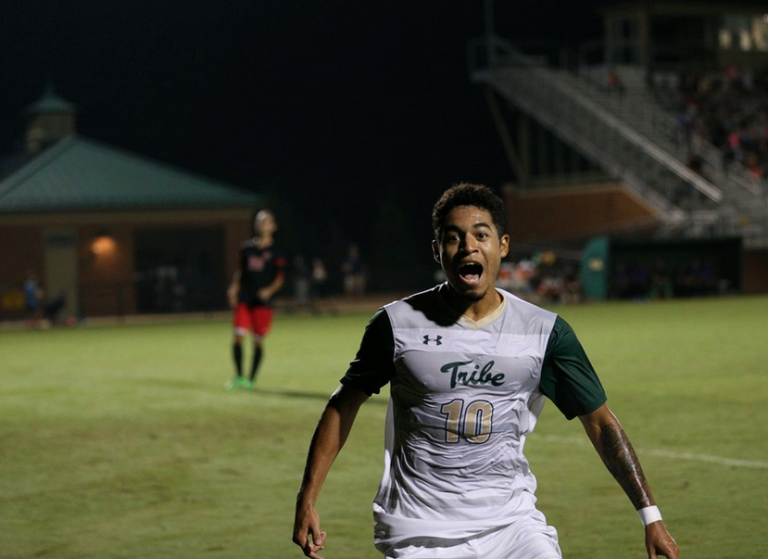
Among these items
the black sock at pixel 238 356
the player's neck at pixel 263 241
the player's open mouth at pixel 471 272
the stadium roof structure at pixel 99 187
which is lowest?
the black sock at pixel 238 356

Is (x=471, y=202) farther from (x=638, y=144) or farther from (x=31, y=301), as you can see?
(x=638, y=144)

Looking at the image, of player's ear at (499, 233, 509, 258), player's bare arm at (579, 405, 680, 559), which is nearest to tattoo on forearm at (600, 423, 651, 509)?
player's bare arm at (579, 405, 680, 559)

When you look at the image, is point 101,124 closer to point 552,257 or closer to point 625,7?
point 625,7

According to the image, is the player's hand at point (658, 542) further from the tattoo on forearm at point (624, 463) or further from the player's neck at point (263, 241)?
the player's neck at point (263, 241)

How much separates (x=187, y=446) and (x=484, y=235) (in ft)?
25.1

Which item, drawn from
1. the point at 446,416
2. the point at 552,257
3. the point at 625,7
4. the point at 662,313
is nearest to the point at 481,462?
the point at 446,416

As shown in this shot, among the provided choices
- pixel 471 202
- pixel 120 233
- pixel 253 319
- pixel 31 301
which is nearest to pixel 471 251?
pixel 471 202

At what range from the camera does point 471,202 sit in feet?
15.0

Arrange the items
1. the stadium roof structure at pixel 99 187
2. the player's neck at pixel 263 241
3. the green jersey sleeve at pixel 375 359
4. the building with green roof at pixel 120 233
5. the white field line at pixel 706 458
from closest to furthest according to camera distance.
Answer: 1. the green jersey sleeve at pixel 375 359
2. the white field line at pixel 706 458
3. the player's neck at pixel 263 241
4. the building with green roof at pixel 120 233
5. the stadium roof structure at pixel 99 187

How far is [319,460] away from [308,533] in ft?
A: 0.86

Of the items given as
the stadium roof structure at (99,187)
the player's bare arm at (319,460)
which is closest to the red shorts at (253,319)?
the player's bare arm at (319,460)

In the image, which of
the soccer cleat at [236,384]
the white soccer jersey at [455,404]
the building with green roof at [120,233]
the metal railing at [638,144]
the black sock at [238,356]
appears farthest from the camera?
the building with green roof at [120,233]

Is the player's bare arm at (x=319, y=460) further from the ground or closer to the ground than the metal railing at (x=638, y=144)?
closer to the ground

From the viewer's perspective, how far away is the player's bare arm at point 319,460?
15.0 ft
